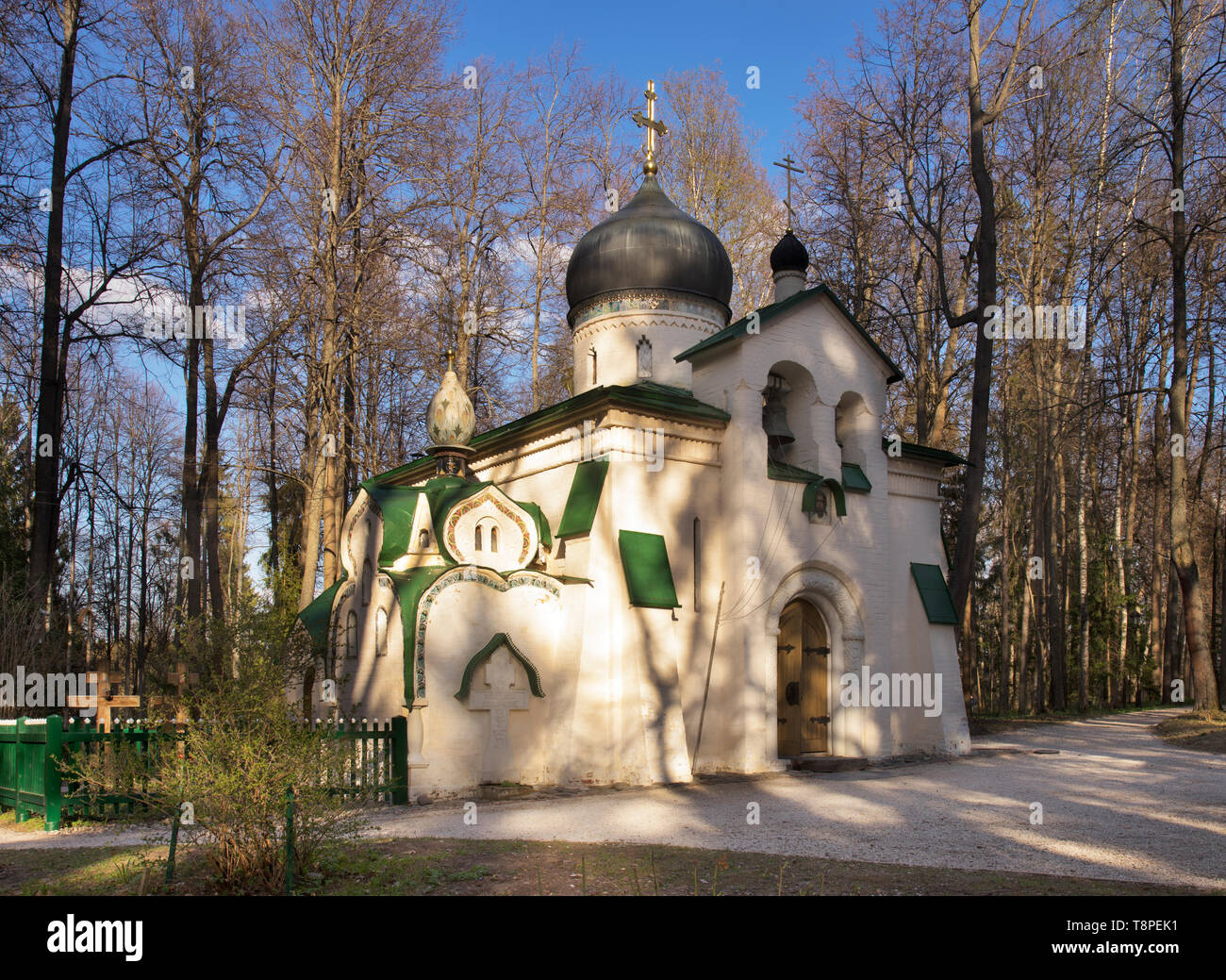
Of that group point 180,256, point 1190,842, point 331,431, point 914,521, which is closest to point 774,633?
point 914,521

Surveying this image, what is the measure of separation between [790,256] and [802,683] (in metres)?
7.39

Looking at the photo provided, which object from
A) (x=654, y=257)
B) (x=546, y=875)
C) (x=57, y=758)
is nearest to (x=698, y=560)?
(x=654, y=257)

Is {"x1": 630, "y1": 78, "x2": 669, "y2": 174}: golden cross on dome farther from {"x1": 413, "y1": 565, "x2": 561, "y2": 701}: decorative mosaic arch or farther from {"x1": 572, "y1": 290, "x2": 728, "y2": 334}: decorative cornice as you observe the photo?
{"x1": 413, "y1": 565, "x2": 561, "y2": 701}: decorative mosaic arch

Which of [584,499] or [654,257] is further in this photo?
[654,257]

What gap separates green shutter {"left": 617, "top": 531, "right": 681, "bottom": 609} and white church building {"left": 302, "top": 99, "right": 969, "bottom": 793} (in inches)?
1.5

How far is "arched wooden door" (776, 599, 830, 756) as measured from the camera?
15469 millimetres

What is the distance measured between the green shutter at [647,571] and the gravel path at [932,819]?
2.57 m

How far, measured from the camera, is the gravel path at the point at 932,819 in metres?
7.96

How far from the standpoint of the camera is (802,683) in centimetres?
1563

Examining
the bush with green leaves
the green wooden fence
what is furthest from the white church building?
the bush with green leaves

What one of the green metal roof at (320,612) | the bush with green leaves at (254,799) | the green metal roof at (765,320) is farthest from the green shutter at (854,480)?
the bush with green leaves at (254,799)

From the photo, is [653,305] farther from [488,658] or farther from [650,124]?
[488,658]

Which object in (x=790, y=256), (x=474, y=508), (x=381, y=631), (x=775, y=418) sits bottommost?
(x=381, y=631)
